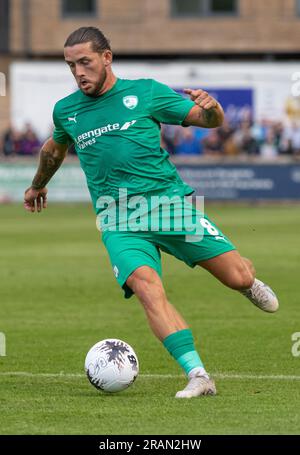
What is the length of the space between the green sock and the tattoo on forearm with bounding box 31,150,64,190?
6.05 ft

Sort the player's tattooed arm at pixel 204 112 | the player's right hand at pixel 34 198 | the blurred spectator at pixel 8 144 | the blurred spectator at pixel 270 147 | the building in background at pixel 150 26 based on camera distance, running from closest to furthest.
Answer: the player's tattooed arm at pixel 204 112, the player's right hand at pixel 34 198, the blurred spectator at pixel 270 147, the blurred spectator at pixel 8 144, the building in background at pixel 150 26

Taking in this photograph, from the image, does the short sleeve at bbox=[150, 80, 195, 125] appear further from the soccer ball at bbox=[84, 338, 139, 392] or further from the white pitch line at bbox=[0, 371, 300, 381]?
the white pitch line at bbox=[0, 371, 300, 381]

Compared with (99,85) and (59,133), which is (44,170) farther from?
(99,85)

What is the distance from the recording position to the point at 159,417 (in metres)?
8.19

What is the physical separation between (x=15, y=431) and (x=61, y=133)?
2822mm

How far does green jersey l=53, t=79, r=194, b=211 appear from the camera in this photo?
9344 millimetres

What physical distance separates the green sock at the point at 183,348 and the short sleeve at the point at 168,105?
1.52 m

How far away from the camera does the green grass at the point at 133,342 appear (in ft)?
26.8

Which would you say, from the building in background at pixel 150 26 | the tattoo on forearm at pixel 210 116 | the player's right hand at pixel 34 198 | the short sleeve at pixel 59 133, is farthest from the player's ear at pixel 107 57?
the building in background at pixel 150 26

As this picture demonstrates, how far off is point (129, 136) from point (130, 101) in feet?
0.85

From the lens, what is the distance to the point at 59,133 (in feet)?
32.3

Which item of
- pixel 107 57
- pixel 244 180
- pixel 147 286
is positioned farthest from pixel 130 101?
pixel 244 180

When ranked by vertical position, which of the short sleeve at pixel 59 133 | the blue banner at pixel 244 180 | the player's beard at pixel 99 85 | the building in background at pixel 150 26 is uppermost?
the building in background at pixel 150 26

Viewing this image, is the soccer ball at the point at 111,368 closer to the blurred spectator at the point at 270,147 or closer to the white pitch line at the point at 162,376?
the white pitch line at the point at 162,376
